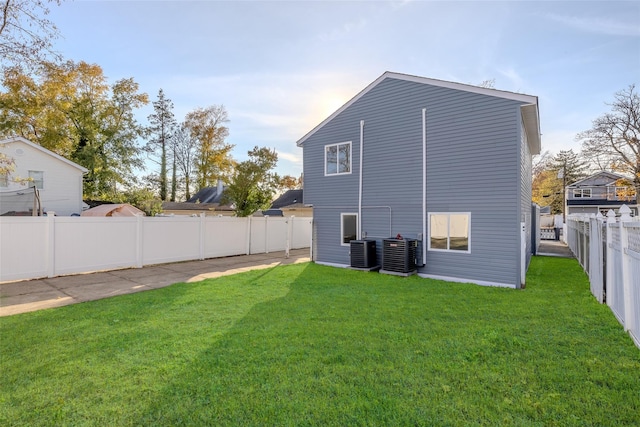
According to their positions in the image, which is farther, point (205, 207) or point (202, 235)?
point (205, 207)

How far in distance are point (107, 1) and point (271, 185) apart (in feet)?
29.2

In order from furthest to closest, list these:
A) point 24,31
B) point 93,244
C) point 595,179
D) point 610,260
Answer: point 595,179 < point 93,244 < point 24,31 < point 610,260

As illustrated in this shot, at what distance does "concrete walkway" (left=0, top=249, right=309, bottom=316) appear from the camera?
6.08 metres

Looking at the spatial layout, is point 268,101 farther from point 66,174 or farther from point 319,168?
point 66,174

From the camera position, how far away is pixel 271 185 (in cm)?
1503

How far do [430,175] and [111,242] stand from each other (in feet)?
31.6

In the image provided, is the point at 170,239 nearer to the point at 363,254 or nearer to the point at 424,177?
the point at 363,254

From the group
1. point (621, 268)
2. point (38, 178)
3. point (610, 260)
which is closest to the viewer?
point (621, 268)

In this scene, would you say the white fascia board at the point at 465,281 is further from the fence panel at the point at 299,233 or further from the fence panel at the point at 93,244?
the fence panel at the point at 93,244

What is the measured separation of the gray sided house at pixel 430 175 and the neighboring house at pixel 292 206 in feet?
50.4

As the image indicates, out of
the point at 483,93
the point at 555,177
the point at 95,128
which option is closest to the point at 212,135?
the point at 95,128

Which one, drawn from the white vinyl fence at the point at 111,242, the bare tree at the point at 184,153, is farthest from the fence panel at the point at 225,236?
the bare tree at the point at 184,153

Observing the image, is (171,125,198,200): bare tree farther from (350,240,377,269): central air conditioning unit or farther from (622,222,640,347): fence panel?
(622,222,640,347): fence panel

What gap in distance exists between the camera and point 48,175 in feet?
53.1
